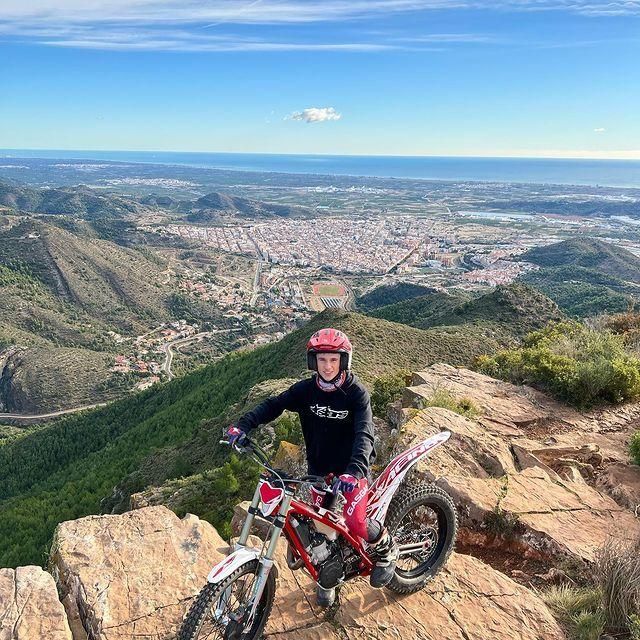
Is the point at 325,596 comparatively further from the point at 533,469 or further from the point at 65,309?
the point at 65,309

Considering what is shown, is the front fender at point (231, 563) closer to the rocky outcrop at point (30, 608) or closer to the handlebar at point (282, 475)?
the handlebar at point (282, 475)

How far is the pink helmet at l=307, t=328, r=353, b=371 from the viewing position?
3.83 metres

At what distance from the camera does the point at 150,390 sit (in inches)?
1689

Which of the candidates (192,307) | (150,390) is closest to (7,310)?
(192,307)

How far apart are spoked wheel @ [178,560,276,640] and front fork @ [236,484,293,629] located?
0.23ft

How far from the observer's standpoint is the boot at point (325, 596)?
156 inches

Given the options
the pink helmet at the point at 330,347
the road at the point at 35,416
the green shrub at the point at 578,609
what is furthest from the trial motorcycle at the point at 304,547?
the road at the point at 35,416

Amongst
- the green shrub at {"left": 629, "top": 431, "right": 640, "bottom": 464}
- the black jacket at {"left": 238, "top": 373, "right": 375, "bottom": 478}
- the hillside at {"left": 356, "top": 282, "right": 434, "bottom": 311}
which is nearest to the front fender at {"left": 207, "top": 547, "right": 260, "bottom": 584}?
the black jacket at {"left": 238, "top": 373, "right": 375, "bottom": 478}

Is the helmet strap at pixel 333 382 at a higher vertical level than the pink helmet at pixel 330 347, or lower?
lower

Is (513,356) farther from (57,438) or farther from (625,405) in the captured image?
(57,438)

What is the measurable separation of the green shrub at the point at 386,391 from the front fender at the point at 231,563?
22.0ft

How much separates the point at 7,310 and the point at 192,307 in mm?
31919

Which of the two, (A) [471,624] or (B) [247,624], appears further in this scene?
(A) [471,624]

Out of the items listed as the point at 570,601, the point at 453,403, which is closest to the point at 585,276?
the point at 453,403
